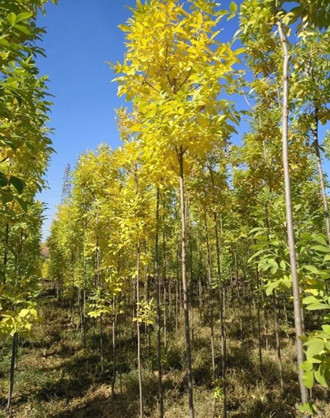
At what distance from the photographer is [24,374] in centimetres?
1257

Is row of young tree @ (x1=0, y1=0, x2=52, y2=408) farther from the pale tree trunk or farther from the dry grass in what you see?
the dry grass

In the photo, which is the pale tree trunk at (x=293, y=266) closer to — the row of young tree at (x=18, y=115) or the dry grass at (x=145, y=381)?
the row of young tree at (x=18, y=115)

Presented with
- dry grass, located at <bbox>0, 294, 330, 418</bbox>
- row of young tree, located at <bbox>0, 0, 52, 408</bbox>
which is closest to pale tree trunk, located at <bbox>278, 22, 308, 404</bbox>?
row of young tree, located at <bbox>0, 0, 52, 408</bbox>

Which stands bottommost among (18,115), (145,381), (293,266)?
(145,381)

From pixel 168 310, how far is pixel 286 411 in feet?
40.0

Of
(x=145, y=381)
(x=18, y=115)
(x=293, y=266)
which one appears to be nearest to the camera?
(x=293, y=266)

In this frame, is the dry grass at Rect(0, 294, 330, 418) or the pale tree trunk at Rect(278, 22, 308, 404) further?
the dry grass at Rect(0, 294, 330, 418)

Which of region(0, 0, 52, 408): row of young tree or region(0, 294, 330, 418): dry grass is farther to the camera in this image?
region(0, 294, 330, 418): dry grass

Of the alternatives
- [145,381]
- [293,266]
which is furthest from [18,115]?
[145,381]

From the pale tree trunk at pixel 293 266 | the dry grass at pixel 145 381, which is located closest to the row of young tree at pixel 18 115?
the pale tree trunk at pixel 293 266

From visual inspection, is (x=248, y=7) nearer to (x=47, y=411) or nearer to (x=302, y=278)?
(x=302, y=278)

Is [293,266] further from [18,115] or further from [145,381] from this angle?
[145,381]

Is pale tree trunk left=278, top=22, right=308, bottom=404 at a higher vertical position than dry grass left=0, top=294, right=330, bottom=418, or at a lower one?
higher

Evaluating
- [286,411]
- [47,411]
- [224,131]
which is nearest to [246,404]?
[286,411]
